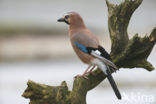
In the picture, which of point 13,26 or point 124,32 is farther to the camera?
point 13,26

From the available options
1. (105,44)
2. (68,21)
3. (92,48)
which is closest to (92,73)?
(92,48)

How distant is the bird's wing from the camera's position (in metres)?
2.70

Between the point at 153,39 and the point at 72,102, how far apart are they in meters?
0.64

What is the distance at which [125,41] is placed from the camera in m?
2.92

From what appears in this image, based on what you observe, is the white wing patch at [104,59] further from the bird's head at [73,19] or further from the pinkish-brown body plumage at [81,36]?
the bird's head at [73,19]

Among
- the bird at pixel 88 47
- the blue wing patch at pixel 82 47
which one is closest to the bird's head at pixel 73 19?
the bird at pixel 88 47

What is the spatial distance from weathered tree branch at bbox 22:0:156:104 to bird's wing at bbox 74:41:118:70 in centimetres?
14

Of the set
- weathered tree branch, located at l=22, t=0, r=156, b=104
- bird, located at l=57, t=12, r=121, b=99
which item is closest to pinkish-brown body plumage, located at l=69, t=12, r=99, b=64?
bird, located at l=57, t=12, r=121, b=99

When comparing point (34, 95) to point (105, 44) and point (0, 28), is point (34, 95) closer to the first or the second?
point (105, 44)

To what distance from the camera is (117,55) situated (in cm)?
291

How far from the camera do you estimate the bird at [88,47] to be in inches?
109

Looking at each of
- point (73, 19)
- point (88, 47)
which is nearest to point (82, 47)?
point (88, 47)

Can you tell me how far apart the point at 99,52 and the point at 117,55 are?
0.54 feet

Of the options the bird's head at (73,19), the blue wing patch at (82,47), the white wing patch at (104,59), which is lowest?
the white wing patch at (104,59)
